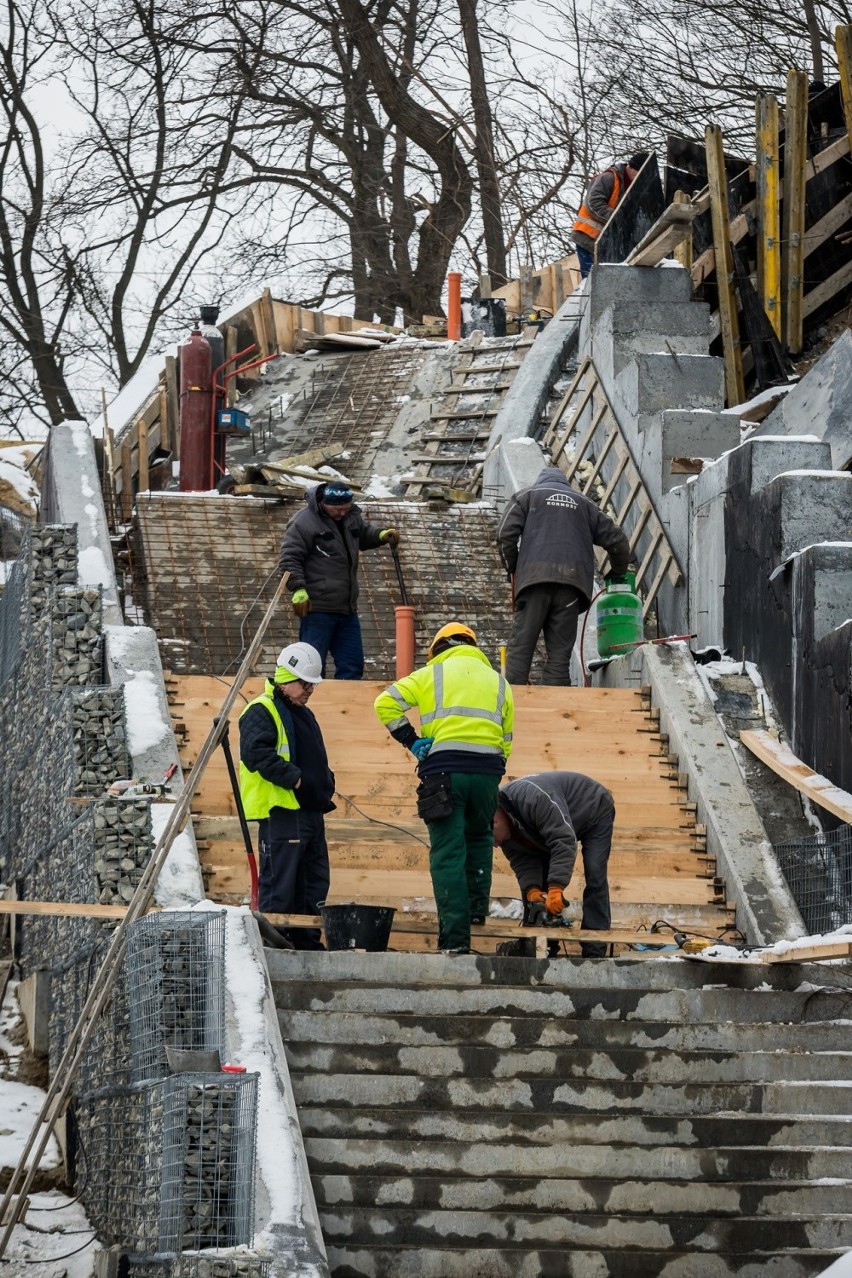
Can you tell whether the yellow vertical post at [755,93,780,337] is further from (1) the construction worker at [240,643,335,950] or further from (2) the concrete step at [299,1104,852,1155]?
(2) the concrete step at [299,1104,852,1155]

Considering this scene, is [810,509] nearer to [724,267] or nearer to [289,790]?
[289,790]

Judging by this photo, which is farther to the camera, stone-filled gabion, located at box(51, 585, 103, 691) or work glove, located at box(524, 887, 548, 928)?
stone-filled gabion, located at box(51, 585, 103, 691)

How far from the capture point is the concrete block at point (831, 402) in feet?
41.3

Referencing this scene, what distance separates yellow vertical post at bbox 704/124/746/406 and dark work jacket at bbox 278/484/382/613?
5003mm

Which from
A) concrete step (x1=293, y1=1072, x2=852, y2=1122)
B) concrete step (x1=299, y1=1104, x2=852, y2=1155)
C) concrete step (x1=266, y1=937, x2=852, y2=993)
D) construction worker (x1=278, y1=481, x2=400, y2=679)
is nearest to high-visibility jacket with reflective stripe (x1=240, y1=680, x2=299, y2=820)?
concrete step (x1=266, y1=937, x2=852, y2=993)

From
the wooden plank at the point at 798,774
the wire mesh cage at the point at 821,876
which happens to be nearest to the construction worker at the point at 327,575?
the wooden plank at the point at 798,774

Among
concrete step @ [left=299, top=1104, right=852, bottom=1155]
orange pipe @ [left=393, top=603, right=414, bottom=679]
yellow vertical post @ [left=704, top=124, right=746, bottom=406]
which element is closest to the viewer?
concrete step @ [left=299, top=1104, right=852, bottom=1155]

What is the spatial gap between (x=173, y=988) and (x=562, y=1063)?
1.56 m

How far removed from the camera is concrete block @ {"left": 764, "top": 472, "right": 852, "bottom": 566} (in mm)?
11086

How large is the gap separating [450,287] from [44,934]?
13228mm

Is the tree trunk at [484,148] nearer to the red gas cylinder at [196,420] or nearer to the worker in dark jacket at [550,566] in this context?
the red gas cylinder at [196,420]

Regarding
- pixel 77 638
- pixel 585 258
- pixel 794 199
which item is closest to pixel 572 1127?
pixel 77 638

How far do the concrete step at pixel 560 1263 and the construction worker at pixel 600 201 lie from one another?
1289 cm

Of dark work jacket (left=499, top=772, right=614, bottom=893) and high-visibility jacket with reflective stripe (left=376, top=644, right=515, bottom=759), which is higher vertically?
high-visibility jacket with reflective stripe (left=376, top=644, right=515, bottom=759)
